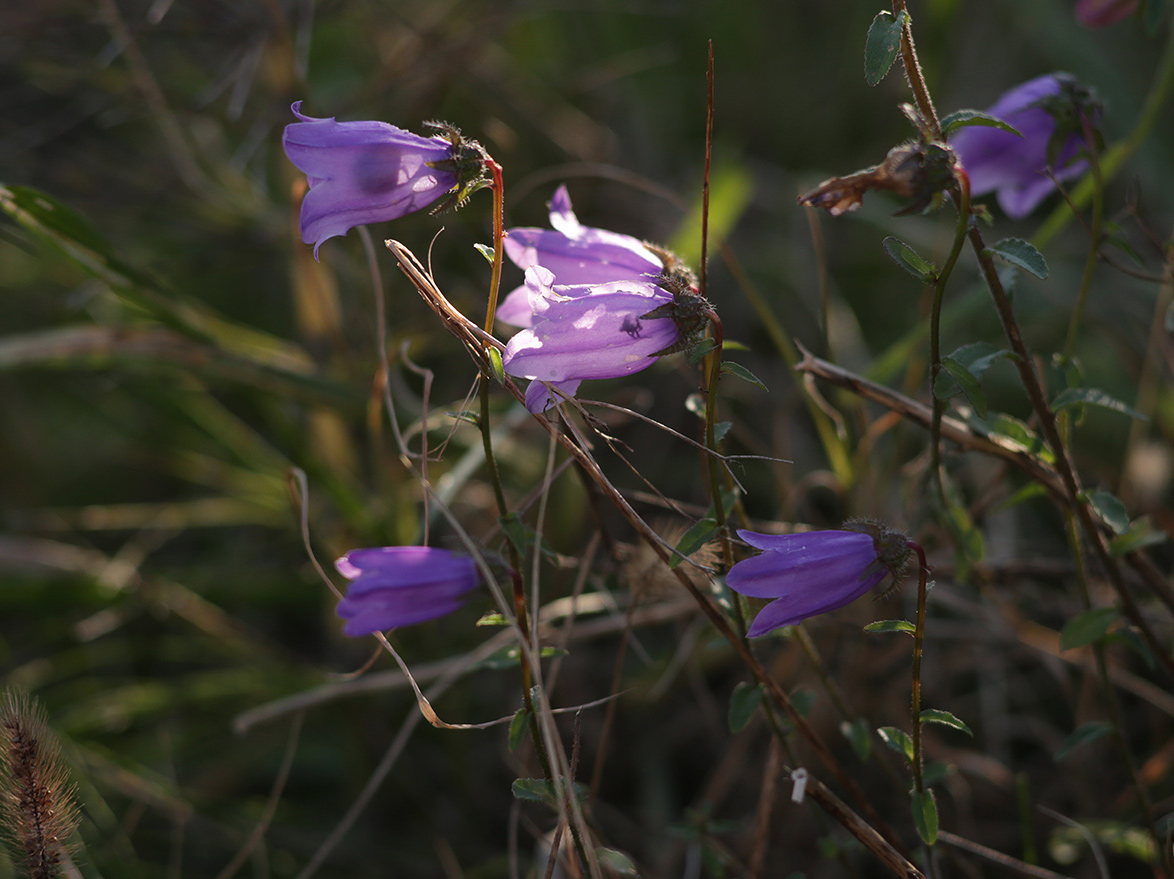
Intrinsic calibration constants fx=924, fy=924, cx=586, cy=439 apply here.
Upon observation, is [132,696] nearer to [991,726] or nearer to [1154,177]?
[991,726]

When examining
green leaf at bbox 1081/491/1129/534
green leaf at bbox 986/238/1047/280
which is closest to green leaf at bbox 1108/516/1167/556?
green leaf at bbox 1081/491/1129/534

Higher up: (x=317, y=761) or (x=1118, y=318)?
(x=1118, y=318)

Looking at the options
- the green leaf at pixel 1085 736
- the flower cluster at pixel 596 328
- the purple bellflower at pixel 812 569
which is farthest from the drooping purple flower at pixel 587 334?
the green leaf at pixel 1085 736

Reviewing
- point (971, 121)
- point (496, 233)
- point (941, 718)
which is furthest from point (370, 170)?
point (941, 718)

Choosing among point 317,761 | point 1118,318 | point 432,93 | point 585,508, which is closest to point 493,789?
point 317,761

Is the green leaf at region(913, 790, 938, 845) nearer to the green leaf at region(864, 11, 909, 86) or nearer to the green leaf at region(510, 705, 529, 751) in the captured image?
the green leaf at region(510, 705, 529, 751)

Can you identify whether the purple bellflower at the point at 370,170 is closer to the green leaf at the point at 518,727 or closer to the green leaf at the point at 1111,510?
the green leaf at the point at 518,727
